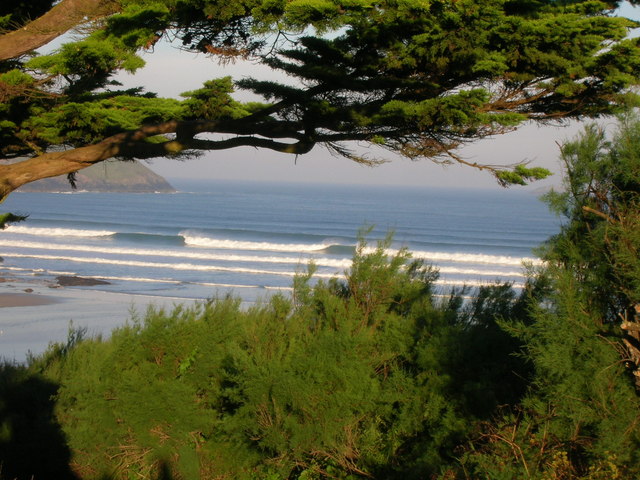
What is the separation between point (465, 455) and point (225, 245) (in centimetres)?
2876

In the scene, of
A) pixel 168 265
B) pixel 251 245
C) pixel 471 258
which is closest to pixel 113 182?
pixel 251 245

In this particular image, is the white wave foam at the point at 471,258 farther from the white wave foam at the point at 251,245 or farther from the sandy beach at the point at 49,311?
the sandy beach at the point at 49,311

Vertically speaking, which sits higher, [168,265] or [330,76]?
[330,76]

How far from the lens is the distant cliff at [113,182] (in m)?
74.1

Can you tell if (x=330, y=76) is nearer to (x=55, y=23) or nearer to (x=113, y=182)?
(x=55, y=23)

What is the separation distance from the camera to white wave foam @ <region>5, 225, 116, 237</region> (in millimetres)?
34778

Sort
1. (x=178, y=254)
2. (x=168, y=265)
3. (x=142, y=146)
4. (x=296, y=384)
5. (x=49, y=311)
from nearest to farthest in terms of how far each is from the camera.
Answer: (x=142, y=146), (x=296, y=384), (x=49, y=311), (x=168, y=265), (x=178, y=254)

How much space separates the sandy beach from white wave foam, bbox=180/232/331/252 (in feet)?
40.2

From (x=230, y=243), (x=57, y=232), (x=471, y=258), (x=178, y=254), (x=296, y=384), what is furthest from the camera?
(x=57, y=232)

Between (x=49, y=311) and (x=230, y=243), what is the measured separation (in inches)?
702

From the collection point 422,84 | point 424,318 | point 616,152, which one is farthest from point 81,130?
point 616,152

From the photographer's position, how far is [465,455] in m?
4.45

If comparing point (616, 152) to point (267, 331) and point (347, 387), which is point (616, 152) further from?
point (267, 331)

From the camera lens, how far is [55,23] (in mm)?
5168
